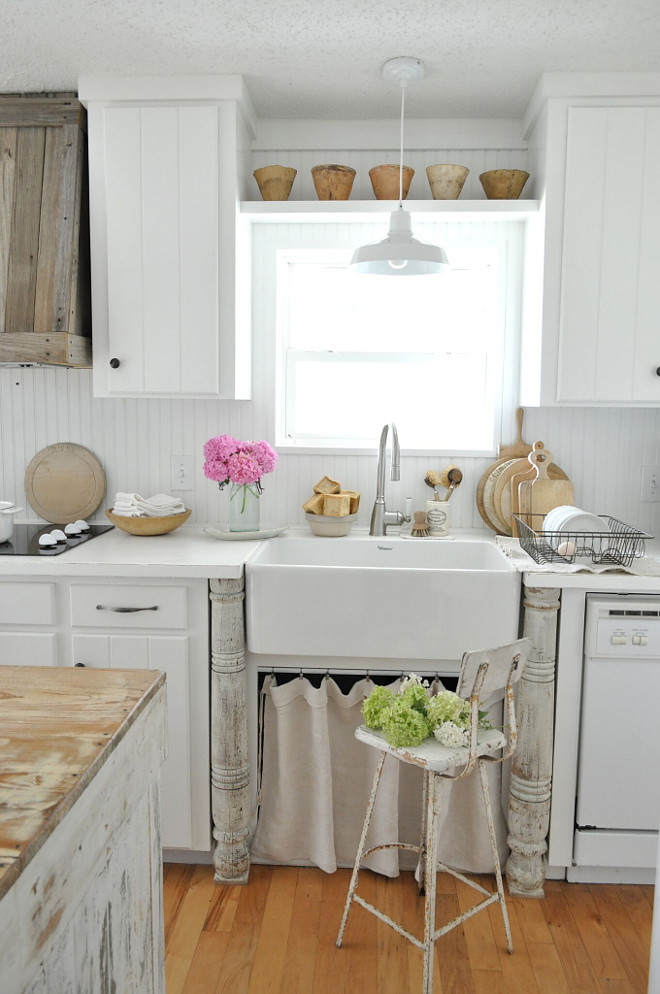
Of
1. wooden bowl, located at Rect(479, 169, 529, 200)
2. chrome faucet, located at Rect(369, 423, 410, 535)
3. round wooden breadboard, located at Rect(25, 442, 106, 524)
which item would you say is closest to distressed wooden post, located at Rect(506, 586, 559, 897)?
chrome faucet, located at Rect(369, 423, 410, 535)

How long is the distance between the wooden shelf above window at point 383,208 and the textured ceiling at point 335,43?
1.16ft

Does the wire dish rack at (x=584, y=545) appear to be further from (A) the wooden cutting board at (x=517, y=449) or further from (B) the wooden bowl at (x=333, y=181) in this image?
(B) the wooden bowl at (x=333, y=181)

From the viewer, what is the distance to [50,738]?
1129 millimetres

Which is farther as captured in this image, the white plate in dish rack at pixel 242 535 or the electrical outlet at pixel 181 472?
the electrical outlet at pixel 181 472

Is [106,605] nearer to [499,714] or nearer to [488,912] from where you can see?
[499,714]

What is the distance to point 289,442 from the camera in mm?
3125

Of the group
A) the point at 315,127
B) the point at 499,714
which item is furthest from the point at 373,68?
the point at 499,714

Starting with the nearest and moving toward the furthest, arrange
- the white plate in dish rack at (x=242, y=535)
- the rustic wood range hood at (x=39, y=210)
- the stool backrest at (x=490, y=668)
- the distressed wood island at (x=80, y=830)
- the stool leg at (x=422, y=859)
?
the distressed wood island at (x=80, y=830), the stool backrest at (x=490, y=668), the stool leg at (x=422, y=859), the rustic wood range hood at (x=39, y=210), the white plate in dish rack at (x=242, y=535)

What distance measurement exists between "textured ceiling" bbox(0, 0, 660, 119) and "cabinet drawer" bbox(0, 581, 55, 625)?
5.27 ft

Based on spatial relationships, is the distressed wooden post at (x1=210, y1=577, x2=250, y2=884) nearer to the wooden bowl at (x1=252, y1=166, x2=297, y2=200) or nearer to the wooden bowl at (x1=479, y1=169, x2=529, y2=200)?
the wooden bowl at (x1=252, y1=166, x2=297, y2=200)

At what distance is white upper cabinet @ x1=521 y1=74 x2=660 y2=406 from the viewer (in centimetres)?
253

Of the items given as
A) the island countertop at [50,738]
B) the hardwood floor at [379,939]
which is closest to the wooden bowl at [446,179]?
the island countertop at [50,738]

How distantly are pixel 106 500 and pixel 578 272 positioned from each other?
190 centimetres

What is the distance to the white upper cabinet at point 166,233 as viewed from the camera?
8.55 ft
